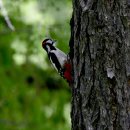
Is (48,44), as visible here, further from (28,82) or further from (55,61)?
(28,82)

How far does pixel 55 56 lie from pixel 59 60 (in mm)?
152

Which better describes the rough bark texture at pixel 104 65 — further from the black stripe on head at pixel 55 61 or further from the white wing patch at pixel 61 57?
the black stripe on head at pixel 55 61

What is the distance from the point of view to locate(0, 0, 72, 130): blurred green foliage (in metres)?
6.93

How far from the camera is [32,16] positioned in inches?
276

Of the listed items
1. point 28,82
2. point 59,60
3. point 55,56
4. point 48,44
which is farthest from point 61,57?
point 28,82

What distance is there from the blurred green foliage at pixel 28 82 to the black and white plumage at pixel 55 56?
123cm

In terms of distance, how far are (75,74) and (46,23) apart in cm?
284

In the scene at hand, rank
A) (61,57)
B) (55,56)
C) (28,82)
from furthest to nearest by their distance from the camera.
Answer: (28,82) → (55,56) → (61,57)

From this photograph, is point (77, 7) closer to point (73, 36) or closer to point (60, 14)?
point (73, 36)

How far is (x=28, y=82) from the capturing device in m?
8.07

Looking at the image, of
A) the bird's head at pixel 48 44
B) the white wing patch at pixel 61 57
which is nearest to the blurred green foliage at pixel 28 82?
the bird's head at pixel 48 44

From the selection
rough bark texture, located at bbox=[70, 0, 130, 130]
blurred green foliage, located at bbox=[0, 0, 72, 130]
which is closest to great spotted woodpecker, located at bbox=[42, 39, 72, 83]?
rough bark texture, located at bbox=[70, 0, 130, 130]

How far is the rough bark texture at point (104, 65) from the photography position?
3344 millimetres

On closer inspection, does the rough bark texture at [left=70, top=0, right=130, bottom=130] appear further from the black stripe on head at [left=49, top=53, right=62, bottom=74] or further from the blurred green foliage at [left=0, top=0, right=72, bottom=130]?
the blurred green foliage at [left=0, top=0, right=72, bottom=130]
